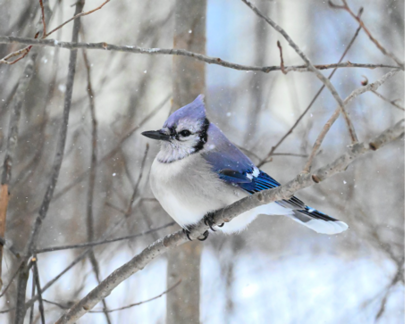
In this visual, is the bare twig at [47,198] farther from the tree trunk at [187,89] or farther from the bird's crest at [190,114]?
the tree trunk at [187,89]

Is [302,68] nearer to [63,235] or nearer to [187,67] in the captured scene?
[187,67]

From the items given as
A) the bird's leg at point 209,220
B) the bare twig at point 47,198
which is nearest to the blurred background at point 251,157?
the bare twig at point 47,198

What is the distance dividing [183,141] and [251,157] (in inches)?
105

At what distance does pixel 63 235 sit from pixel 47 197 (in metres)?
2.98

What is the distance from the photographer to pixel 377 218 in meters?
5.39

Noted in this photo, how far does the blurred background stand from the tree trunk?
638 mm

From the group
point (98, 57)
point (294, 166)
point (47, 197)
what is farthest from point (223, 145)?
point (294, 166)

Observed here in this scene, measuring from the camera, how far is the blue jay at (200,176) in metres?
2.06

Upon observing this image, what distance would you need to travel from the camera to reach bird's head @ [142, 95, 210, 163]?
207 cm

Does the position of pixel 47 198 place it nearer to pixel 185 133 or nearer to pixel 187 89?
pixel 185 133

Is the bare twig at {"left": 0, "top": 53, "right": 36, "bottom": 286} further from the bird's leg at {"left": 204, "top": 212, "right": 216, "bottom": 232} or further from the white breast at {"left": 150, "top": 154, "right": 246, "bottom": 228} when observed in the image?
the bird's leg at {"left": 204, "top": 212, "right": 216, "bottom": 232}

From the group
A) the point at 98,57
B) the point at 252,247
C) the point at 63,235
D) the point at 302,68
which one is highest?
the point at 98,57

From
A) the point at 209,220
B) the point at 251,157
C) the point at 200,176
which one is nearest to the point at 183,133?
the point at 200,176

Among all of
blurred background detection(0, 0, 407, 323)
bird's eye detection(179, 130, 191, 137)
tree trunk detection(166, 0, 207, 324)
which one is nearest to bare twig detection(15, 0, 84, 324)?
bird's eye detection(179, 130, 191, 137)
